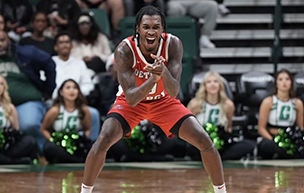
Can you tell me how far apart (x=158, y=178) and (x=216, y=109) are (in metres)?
1.74

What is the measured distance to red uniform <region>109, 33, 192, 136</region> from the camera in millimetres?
5320

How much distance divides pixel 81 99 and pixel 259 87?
90.6 inches

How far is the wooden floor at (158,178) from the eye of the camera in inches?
253

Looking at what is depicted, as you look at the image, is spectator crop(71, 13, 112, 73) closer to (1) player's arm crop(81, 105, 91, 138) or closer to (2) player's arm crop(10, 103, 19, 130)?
(1) player's arm crop(81, 105, 91, 138)

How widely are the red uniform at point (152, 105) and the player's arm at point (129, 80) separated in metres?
0.05

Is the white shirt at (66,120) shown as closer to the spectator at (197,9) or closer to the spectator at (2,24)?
the spectator at (2,24)

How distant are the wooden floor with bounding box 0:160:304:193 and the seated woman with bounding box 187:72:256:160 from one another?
0.26 metres

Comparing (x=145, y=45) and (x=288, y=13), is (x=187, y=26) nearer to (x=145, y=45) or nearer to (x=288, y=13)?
(x=288, y=13)

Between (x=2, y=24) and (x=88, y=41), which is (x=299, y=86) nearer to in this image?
(x=88, y=41)

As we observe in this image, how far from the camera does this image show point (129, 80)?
516cm

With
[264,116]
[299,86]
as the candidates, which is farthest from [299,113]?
[299,86]

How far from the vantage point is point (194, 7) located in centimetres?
1010

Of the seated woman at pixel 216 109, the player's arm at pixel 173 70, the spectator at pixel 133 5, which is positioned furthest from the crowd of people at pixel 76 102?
the player's arm at pixel 173 70

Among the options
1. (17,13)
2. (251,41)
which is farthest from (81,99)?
(251,41)
